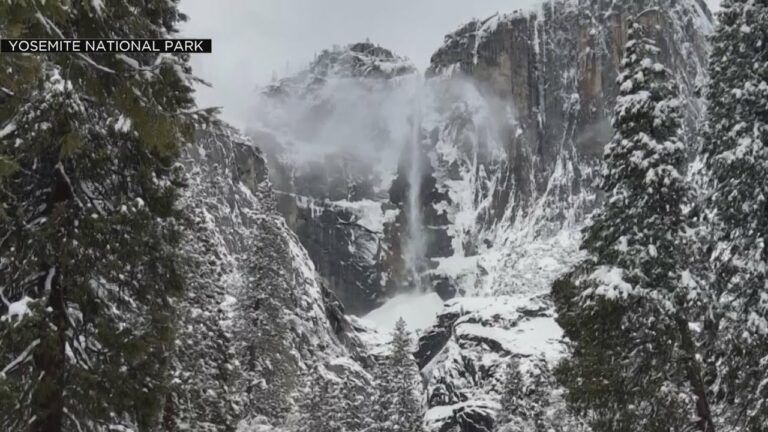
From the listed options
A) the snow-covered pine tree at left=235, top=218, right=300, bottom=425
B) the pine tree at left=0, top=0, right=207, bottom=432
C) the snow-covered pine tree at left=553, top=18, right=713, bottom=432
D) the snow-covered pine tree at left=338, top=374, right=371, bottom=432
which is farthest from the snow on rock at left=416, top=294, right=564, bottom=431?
the pine tree at left=0, top=0, right=207, bottom=432

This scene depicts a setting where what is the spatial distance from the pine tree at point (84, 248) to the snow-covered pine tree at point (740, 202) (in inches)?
412

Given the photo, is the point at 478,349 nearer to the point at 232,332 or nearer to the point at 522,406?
the point at 522,406

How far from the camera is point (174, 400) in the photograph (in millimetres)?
17281

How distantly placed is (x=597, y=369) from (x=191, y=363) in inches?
397

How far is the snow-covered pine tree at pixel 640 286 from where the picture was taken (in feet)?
51.6

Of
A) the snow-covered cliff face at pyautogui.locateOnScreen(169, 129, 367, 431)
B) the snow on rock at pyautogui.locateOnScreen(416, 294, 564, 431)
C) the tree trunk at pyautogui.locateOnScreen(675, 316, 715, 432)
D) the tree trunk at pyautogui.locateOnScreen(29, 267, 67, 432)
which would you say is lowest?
the tree trunk at pyautogui.locateOnScreen(29, 267, 67, 432)

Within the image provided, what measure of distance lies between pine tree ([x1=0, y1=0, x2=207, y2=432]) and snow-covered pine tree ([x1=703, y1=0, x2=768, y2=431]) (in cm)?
1047

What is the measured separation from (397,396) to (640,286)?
21800mm

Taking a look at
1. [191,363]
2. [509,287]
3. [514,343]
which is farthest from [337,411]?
[509,287]

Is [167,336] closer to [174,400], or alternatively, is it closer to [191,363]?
[174,400]

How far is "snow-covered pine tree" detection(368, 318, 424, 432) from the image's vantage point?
35.5 metres

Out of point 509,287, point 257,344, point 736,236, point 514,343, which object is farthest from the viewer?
point 509,287

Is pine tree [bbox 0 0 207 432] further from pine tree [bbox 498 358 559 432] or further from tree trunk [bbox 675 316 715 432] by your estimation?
pine tree [bbox 498 358 559 432]

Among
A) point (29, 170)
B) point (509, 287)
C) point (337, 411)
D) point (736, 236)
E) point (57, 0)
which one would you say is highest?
point (509, 287)
